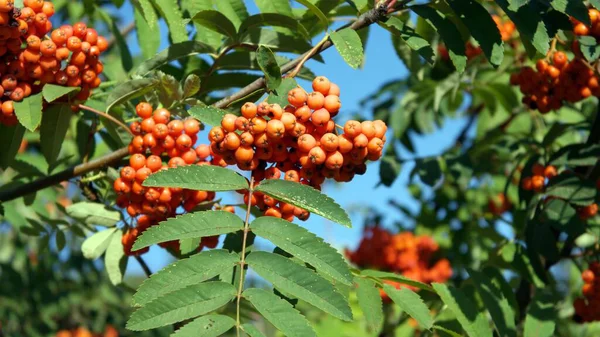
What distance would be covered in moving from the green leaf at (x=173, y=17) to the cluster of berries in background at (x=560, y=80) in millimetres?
1319

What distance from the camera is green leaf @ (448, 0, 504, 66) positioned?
2.19 metres

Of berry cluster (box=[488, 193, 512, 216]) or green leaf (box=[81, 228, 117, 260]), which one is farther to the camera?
berry cluster (box=[488, 193, 512, 216])

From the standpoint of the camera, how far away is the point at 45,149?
235 cm

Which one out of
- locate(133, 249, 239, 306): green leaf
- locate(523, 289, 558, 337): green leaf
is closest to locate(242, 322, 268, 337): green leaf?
locate(133, 249, 239, 306): green leaf

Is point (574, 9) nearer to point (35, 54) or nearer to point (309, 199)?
point (309, 199)

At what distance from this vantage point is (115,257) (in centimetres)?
259

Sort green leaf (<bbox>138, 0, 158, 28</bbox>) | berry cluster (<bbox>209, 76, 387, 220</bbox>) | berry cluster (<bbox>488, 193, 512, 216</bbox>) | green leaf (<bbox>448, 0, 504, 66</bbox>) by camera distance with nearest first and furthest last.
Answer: berry cluster (<bbox>209, 76, 387, 220</bbox>), green leaf (<bbox>448, 0, 504, 66</bbox>), green leaf (<bbox>138, 0, 158, 28</bbox>), berry cluster (<bbox>488, 193, 512, 216</bbox>)

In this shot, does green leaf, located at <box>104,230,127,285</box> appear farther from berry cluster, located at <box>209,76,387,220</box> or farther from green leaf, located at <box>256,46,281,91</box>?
green leaf, located at <box>256,46,281,91</box>

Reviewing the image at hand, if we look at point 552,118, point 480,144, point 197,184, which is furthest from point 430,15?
point 552,118

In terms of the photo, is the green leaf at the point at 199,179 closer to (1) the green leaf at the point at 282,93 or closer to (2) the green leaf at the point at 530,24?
(1) the green leaf at the point at 282,93

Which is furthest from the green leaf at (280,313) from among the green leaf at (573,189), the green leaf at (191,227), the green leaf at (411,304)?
the green leaf at (573,189)

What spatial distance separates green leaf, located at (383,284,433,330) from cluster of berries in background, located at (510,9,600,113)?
3.54 ft

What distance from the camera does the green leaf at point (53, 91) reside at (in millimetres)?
2100

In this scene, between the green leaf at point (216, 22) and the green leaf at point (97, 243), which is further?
the green leaf at point (97, 243)
